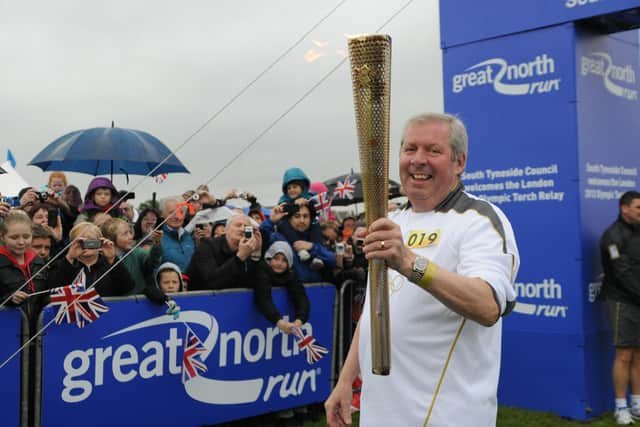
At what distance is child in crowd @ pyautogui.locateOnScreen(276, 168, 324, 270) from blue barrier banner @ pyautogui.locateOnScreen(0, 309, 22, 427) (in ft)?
8.69

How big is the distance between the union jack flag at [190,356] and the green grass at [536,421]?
4.15 feet

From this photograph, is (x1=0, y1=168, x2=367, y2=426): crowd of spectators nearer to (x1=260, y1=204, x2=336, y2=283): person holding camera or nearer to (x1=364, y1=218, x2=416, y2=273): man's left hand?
(x1=260, y1=204, x2=336, y2=283): person holding camera

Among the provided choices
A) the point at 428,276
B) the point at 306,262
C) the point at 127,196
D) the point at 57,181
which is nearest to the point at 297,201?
the point at 306,262

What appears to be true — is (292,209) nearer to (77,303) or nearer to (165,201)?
(165,201)

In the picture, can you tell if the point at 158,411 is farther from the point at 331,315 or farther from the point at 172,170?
the point at 172,170

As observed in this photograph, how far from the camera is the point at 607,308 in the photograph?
665cm

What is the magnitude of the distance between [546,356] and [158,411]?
356 centimetres

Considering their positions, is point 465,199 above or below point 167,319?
above

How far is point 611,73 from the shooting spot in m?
6.92

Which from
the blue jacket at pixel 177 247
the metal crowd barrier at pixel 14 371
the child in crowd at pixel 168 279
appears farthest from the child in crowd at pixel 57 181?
the metal crowd barrier at pixel 14 371

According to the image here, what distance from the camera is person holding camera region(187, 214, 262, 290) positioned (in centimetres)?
571

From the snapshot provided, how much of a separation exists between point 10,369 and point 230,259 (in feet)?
6.13

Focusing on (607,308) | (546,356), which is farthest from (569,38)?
(546,356)

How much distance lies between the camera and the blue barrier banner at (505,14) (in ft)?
20.9
